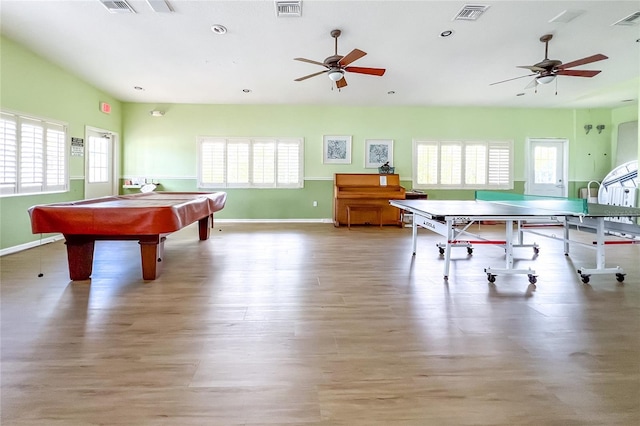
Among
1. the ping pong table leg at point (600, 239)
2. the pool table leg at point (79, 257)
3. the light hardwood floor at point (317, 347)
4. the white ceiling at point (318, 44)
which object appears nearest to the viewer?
the light hardwood floor at point (317, 347)

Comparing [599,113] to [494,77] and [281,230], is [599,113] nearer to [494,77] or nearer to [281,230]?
[494,77]

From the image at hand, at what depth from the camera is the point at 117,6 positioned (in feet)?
11.5

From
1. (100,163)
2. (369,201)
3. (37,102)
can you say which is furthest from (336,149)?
(37,102)

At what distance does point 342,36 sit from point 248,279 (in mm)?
Answer: 3117

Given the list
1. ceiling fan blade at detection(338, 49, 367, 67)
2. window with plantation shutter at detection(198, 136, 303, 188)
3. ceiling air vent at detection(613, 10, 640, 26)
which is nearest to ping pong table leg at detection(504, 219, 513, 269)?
ceiling fan blade at detection(338, 49, 367, 67)

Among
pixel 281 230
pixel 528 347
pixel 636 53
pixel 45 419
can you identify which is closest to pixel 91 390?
pixel 45 419

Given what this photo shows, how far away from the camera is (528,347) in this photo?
6.53 ft

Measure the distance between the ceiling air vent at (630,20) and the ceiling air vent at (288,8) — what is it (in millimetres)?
3680

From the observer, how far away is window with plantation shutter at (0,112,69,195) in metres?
4.46

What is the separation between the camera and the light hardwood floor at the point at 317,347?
56.7 inches

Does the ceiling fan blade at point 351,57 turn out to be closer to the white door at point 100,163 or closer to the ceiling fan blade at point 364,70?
the ceiling fan blade at point 364,70

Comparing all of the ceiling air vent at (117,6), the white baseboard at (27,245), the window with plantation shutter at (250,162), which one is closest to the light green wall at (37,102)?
the white baseboard at (27,245)

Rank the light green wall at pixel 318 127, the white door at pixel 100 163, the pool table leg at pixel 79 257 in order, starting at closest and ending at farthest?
the pool table leg at pixel 79 257 < the white door at pixel 100 163 < the light green wall at pixel 318 127

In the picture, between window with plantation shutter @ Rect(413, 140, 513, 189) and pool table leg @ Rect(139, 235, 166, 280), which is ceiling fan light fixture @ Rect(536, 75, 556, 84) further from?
pool table leg @ Rect(139, 235, 166, 280)
